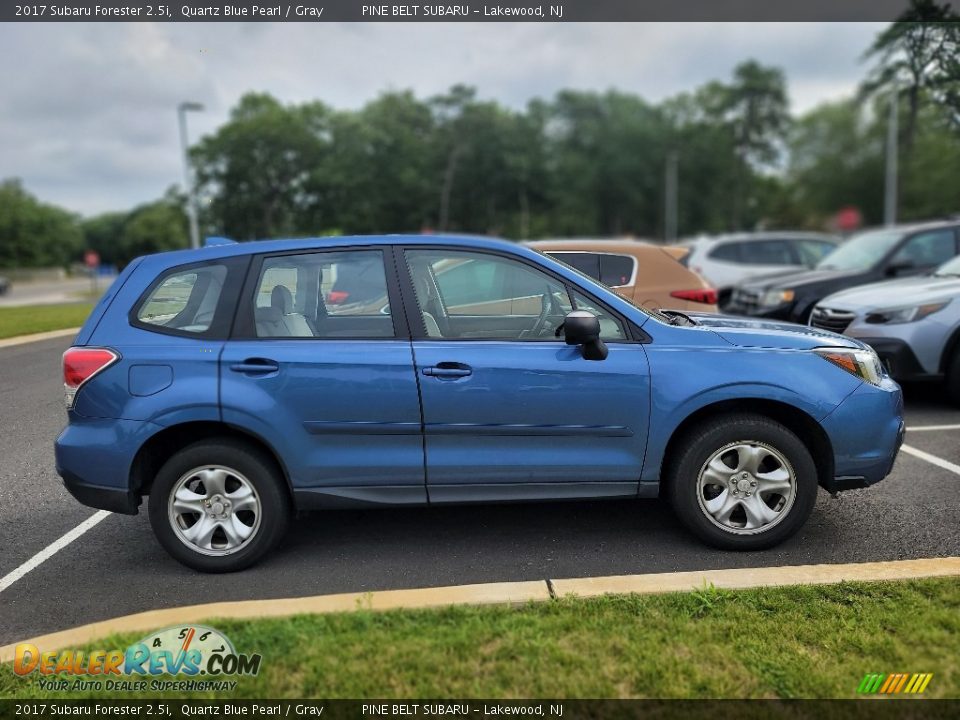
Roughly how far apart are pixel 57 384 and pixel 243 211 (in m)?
50.1

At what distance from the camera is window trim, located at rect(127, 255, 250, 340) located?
354cm

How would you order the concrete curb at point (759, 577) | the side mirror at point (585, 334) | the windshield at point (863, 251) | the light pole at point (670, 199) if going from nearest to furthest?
1. the concrete curb at point (759, 577)
2. the side mirror at point (585, 334)
3. the windshield at point (863, 251)
4. the light pole at point (670, 199)

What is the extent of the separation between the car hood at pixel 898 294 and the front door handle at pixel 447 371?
499cm

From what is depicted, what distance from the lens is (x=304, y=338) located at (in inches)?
140

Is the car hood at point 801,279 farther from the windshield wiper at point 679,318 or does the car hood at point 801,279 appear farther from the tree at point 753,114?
the tree at point 753,114

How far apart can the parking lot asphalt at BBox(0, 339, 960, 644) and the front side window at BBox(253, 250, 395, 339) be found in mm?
1209

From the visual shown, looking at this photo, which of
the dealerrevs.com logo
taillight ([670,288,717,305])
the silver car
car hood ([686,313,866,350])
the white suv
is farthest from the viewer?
the white suv

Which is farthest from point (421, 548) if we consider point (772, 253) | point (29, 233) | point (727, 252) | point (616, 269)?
point (29, 233)

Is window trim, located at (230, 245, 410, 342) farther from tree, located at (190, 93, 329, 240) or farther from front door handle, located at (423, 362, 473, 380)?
tree, located at (190, 93, 329, 240)

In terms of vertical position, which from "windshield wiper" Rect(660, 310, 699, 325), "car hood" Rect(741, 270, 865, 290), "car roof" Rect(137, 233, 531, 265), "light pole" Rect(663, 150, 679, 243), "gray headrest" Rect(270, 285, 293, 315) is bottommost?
"windshield wiper" Rect(660, 310, 699, 325)

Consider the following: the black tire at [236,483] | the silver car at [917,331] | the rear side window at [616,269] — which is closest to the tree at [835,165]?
the silver car at [917,331]

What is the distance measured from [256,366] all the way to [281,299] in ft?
Answer: 1.31

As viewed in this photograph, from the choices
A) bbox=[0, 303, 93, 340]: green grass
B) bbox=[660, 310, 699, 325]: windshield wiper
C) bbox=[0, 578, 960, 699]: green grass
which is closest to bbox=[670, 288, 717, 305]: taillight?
bbox=[660, 310, 699, 325]: windshield wiper

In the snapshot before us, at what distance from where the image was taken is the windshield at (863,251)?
364 inches
